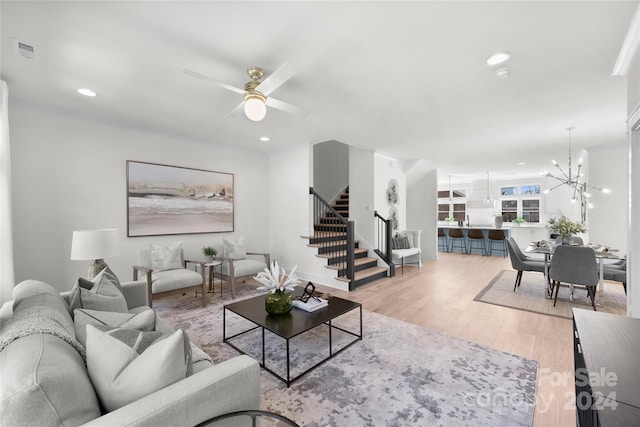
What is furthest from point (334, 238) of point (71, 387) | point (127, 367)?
point (71, 387)

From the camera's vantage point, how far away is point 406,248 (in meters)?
6.43

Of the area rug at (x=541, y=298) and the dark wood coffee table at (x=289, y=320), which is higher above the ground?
the dark wood coffee table at (x=289, y=320)

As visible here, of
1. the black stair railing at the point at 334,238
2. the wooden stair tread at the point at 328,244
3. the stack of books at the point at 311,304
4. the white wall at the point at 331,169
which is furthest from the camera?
the white wall at the point at 331,169

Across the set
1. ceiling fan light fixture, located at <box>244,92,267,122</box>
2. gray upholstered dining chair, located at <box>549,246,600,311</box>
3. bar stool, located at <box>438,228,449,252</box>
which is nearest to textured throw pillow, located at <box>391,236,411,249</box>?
gray upholstered dining chair, located at <box>549,246,600,311</box>

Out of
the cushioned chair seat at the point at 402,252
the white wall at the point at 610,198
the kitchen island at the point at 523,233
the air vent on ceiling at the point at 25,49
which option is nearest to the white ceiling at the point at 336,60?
the air vent on ceiling at the point at 25,49

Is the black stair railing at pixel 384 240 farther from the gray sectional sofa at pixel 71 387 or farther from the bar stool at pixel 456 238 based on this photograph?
the gray sectional sofa at pixel 71 387

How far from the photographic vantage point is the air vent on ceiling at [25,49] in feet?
6.80

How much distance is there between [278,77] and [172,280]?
2826mm

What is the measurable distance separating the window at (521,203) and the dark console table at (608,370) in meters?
10.3

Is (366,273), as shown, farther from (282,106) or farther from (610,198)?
(610,198)

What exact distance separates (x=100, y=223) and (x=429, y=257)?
24.1 ft

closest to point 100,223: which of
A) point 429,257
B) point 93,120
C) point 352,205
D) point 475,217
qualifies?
point 93,120

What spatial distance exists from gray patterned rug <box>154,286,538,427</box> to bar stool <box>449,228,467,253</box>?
6.42m

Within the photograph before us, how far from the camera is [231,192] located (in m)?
5.20
